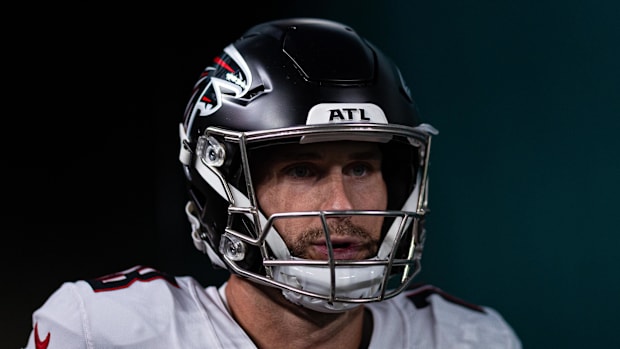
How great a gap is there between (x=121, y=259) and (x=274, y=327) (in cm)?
70

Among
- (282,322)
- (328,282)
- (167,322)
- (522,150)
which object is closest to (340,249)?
(328,282)

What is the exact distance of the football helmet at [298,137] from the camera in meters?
1.12

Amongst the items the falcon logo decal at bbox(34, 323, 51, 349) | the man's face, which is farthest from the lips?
the falcon logo decal at bbox(34, 323, 51, 349)

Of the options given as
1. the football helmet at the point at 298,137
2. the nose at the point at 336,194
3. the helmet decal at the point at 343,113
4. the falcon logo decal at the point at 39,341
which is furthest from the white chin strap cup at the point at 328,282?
the falcon logo decal at the point at 39,341

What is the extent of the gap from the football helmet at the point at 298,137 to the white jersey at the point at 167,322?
4.4 inches

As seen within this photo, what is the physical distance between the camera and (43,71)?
1.67 meters

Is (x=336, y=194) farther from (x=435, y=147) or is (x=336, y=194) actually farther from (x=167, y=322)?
(x=435, y=147)

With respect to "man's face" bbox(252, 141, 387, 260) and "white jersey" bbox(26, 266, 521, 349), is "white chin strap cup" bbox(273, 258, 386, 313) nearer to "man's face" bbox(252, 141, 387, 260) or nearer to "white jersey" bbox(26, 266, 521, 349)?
"man's face" bbox(252, 141, 387, 260)

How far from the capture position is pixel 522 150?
1755 mm

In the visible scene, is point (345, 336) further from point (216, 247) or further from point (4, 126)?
point (4, 126)

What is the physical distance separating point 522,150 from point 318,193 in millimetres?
780

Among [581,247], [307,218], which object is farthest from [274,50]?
[581,247]

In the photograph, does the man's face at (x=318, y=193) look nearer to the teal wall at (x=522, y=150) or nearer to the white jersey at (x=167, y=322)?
the white jersey at (x=167, y=322)

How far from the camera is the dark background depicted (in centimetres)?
163
